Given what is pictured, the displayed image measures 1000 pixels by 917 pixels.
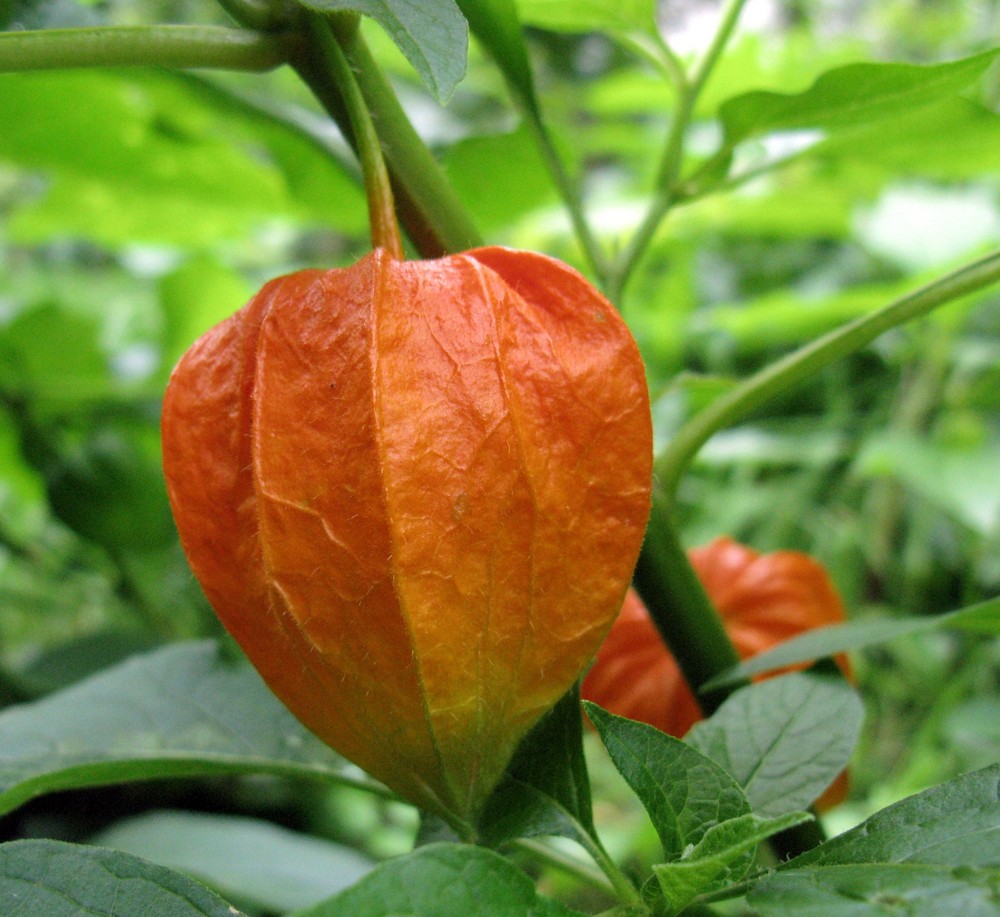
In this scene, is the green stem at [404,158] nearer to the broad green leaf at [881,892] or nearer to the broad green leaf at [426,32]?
the broad green leaf at [426,32]

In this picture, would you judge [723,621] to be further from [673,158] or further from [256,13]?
[256,13]

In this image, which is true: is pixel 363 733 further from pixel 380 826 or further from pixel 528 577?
pixel 380 826

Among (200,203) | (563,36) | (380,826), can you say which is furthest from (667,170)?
(563,36)

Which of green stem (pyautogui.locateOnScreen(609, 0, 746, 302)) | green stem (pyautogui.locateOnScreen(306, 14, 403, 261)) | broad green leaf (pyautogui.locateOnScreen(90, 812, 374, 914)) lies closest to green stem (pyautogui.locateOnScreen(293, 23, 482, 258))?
green stem (pyautogui.locateOnScreen(306, 14, 403, 261))

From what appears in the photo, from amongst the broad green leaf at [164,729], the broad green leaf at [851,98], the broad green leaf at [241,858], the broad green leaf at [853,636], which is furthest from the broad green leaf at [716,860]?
the broad green leaf at [241,858]

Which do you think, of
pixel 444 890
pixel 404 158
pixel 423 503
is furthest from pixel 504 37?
pixel 444 890

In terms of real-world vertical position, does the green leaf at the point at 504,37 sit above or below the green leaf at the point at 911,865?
above
